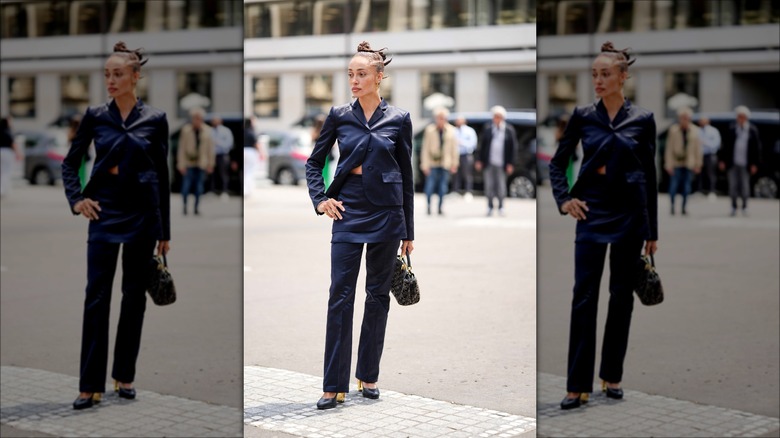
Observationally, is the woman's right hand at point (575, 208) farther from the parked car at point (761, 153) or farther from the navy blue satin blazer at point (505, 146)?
the navy blue satin blazer at point (505, 146)

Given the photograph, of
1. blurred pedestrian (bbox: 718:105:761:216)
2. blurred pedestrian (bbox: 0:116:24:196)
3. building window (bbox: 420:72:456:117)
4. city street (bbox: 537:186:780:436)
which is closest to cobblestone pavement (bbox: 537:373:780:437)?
city street (bbox: 537:186:780:436)

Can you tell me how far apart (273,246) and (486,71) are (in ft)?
70.7

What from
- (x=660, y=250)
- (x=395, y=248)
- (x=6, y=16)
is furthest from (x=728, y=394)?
(x=660, y=250)

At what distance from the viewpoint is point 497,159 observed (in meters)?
18.0

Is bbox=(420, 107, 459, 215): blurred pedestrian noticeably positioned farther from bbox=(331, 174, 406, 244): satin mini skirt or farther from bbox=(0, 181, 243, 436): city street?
bbox=(331, 174, 406, 244): satin mini skirt

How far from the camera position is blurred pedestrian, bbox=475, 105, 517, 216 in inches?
704

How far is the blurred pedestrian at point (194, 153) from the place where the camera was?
18.8 feet

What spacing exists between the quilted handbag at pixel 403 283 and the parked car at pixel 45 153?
5.04 feet

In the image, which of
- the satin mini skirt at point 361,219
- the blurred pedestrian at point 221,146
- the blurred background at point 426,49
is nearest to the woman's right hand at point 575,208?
the satin mini skirt at point 361,219

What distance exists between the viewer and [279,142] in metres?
26.9

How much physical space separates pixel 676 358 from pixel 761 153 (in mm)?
8647

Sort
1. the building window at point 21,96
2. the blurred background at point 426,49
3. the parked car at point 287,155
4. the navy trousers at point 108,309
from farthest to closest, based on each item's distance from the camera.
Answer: the blurred background at point 426,49, the parked car at point 287,155, the building window at point 21,96, the navy trousers at point 108,309

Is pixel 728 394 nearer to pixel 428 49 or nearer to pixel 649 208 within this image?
pixel 649 208

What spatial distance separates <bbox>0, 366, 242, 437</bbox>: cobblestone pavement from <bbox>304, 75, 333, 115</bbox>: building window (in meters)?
31.2
